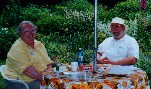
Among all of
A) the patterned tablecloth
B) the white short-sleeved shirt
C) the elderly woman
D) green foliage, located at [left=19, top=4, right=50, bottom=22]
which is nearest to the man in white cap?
the white short-sleeved shirt

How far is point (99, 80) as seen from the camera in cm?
518

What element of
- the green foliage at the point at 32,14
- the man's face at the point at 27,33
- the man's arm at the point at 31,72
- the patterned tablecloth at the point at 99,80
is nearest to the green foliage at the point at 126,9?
the green foliage at the point at 32,14

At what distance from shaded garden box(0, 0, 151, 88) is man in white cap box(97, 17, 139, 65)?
186 centimetres

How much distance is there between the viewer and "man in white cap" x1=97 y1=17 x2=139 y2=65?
22.1ft

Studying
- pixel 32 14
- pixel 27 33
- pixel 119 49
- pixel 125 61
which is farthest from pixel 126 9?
pixel 27 33

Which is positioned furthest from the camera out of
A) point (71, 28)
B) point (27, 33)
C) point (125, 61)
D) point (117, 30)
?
point (71, 28)

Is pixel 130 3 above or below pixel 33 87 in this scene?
above

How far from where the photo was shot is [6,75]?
240 inches

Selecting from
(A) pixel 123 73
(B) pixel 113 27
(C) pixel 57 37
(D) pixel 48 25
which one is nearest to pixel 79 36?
(C) pixel 57 37

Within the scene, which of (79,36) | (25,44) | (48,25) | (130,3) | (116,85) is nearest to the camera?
(116,85)

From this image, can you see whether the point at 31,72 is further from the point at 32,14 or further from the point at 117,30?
the point at 32,14

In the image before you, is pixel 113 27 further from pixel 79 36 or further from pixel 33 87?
pixel 79 36

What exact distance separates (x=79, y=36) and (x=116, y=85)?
6326 millimetres

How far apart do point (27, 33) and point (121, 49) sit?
1.62 meters
